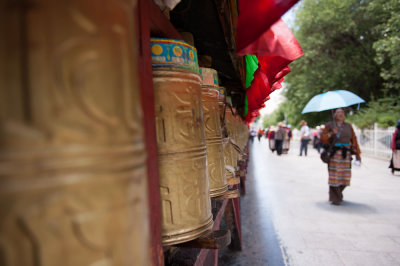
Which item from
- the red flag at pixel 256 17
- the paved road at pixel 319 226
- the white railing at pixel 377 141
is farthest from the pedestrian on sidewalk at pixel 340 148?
the white railing at pixel 377 141

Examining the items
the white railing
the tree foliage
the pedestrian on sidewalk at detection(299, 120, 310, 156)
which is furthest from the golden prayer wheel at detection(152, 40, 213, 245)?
the tree foliage

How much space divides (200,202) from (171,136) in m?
0.25

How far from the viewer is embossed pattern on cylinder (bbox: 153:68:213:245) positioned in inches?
35.1

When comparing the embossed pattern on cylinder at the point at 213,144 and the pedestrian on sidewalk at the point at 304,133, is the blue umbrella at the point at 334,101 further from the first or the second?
the pedestrian on sidewalk at the point at 304,133

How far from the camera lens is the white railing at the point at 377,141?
Answer: 447 inches

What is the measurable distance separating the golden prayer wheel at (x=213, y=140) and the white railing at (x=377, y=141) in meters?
→ 12.0

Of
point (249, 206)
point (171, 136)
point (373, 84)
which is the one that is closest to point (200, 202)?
point (171, 136)

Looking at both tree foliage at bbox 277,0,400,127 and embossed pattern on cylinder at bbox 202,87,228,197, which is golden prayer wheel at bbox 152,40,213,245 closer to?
embossed pattern on cylinder at bbox 202,87,228,197

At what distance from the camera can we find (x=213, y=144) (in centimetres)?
138

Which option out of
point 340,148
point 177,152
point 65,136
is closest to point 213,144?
point 177,152

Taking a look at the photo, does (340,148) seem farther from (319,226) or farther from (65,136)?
(65,136)

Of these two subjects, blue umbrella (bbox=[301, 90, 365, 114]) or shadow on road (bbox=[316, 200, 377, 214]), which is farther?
blue umbrella (bbox=[301, 90, 365, 114])

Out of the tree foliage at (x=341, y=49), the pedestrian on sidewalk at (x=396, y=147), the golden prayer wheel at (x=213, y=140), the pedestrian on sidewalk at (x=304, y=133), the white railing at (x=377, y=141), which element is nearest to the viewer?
the golden prayer wheel at (x=213, y=140)

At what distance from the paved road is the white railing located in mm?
4780
